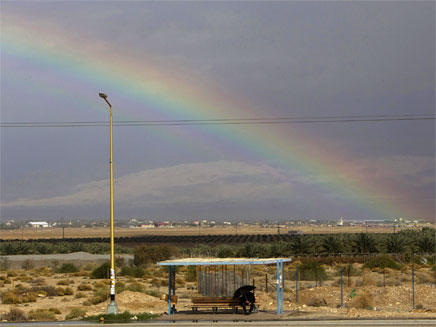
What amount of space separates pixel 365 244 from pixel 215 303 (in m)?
51.4

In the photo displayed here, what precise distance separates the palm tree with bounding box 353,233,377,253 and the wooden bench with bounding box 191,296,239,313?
50.0 metres

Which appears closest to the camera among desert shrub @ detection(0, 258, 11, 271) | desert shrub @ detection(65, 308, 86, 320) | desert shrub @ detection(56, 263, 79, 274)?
desert shrub @ detection(65, 308, 86, 320)

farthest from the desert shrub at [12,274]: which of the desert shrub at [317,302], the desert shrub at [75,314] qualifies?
the desert shrub at [317,302]

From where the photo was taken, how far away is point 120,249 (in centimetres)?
9575

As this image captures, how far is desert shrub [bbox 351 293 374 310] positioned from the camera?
33.9 meters

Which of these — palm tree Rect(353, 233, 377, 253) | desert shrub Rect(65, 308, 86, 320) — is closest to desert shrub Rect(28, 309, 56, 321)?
desert shrub Rect(65, 308, 86, 320)

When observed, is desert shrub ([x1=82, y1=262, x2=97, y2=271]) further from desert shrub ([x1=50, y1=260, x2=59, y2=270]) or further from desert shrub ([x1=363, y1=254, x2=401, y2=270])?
desert shrub ([x1=363, y1=254, x2=401, y2=270])

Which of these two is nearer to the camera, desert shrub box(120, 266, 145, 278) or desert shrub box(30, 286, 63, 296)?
desert shrub box(30, 286, 63, 296)

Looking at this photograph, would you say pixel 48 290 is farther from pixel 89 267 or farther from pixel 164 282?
pixel 89 267

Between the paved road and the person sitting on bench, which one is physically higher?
the person sitting on bench

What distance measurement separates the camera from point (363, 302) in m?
34.1

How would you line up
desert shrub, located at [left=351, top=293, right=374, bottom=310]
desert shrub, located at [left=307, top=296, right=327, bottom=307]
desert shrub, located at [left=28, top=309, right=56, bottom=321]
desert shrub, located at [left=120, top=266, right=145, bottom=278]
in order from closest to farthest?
1. desert shrub, located at [left=28, top=309, right=56, bottom=321]
2. desert shrub, located at [left=351, top=293, right=374, bottom=310]
3. desert shrub, located at [left=307, top=296, right=327, bottom=307]
4. desert shrub, located at [left=120, top=266, right=145, bottom=278]

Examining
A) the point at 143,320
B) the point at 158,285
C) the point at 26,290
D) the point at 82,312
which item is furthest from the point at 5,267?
the point at 143,320

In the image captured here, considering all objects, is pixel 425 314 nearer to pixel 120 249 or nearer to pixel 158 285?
pixel 158 285
